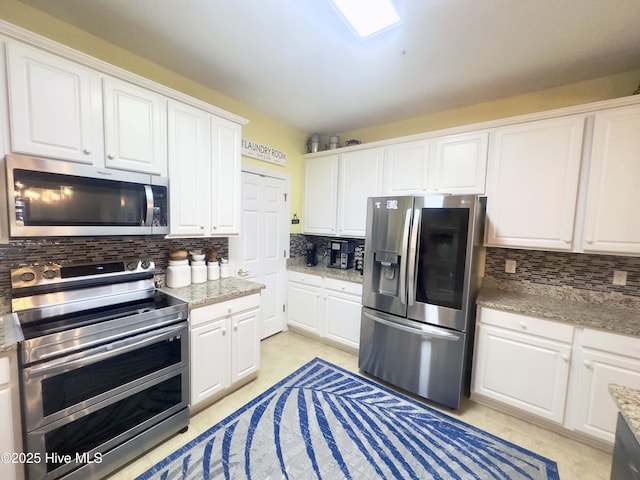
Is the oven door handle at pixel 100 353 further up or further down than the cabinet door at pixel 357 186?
further down

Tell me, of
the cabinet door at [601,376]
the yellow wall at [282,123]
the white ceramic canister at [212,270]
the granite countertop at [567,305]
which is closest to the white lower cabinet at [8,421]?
the white ceramic canister at [212,270]

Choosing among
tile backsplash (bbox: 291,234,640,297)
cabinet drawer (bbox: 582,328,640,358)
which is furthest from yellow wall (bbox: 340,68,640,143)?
cabinet drawer (bbox: 582,328,640,358)

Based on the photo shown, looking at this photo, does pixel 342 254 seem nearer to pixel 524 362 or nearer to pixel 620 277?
pixel 524 362

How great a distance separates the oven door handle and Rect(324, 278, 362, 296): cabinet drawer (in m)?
1.64

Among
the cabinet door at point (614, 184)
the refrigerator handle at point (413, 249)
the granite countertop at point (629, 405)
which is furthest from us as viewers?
the refrigerator handle at point (413, 249)

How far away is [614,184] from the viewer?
1.82m

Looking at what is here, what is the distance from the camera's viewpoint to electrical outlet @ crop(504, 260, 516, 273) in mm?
2453

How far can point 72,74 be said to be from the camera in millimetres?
1511

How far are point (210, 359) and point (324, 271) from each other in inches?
62.2

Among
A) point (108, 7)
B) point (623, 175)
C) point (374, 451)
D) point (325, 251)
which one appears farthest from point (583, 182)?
point (108, 7)

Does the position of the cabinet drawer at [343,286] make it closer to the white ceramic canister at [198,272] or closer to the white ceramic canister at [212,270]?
the white ceramic canister at [212,270]

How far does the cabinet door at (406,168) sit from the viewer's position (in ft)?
8.55

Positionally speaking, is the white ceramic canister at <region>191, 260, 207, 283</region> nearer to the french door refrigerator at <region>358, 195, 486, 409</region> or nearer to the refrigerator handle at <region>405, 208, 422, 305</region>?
the french door refrigerator at <region>358, 195, 486, 409</region>

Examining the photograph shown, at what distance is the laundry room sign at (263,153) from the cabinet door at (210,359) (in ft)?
5.91
